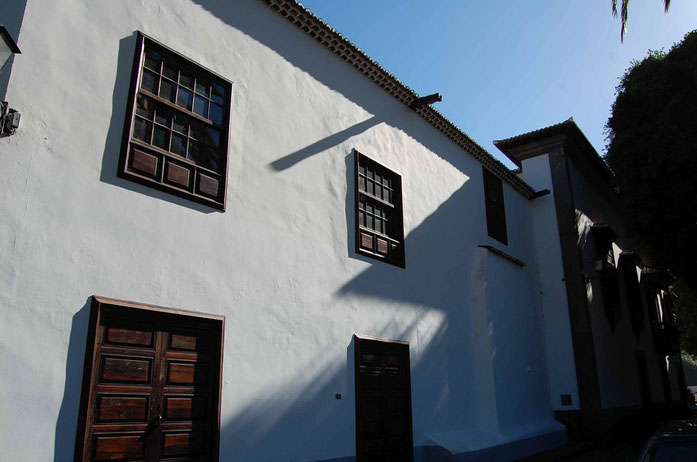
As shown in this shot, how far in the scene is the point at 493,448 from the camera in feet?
28.5

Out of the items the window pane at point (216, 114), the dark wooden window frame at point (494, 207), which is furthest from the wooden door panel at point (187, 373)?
the dark wooden window frame at point (494, 207)

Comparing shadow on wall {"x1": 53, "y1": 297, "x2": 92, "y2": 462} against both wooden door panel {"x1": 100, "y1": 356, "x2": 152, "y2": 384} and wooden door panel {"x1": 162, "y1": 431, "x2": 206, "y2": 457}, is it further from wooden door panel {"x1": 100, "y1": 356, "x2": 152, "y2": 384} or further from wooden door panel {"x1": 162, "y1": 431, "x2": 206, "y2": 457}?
wooden door panel {"x1": 162, "y1": 431, "x2": 206, "y2": 457}

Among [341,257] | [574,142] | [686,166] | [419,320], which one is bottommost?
[419,320]

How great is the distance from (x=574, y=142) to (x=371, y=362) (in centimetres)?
1019

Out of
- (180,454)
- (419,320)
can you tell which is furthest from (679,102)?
(180,454)

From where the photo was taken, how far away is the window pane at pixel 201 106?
594 cm

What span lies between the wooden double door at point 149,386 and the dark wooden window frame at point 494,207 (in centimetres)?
757

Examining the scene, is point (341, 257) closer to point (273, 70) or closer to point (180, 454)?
point (273, 70)

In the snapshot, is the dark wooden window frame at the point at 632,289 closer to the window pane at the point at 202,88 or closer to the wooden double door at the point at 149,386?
the window pane at the point at 202,88

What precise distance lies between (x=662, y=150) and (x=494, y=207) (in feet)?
14.6

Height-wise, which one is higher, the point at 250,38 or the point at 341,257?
the point at 250,38

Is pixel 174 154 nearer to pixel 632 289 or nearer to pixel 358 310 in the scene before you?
pixel 358 310

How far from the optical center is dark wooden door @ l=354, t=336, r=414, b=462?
7020mm

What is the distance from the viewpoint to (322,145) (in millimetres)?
7477
